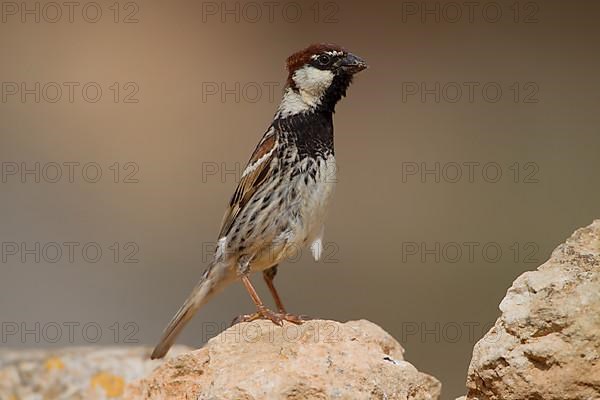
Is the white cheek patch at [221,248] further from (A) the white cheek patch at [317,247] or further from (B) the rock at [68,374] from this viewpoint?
(B) the rock at [68,374]

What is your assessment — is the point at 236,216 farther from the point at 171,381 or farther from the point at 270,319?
the point at 171,381

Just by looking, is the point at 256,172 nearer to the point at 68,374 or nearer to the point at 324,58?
the point at 324,58

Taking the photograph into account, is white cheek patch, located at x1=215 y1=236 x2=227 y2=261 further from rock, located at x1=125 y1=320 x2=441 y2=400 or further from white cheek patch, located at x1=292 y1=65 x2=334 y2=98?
rock, located at x1=125 y1=320 x2=441 y2=400

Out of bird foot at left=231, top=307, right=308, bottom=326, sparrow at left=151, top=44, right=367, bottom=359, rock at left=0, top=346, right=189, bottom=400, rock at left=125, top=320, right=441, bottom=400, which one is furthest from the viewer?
sparrow at left=151, top=44, right=367, bottom=359

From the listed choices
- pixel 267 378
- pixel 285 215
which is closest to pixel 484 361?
pixel 267 378

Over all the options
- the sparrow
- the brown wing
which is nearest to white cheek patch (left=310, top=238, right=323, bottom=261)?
the sparrow

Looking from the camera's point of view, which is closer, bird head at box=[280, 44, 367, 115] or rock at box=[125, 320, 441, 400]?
rock at box=[125, 320, 441, 400]

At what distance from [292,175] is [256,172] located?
0.48 feet

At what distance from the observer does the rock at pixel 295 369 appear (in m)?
2.11

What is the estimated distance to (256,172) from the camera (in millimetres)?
3314

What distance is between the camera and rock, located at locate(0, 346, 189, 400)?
307 cm

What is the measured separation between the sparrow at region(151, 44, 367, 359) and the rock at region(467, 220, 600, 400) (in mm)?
1247

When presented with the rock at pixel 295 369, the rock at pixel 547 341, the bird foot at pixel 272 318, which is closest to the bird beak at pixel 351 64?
the bird foot at pixel 272 318

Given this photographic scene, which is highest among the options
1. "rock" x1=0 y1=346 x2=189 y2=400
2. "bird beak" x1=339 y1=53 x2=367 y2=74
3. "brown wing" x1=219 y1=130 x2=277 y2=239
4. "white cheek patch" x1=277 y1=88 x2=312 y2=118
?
"bird beak" x1=339 y1=53 x2=367 y2=74
